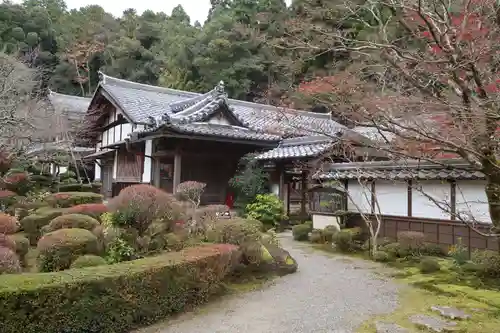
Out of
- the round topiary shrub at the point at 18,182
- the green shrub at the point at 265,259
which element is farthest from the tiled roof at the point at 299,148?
the round topiary shrub at the point at 18,182

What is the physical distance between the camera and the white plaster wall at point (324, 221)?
1268 centimetres

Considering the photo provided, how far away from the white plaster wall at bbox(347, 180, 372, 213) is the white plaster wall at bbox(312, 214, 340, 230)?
2.05 feet

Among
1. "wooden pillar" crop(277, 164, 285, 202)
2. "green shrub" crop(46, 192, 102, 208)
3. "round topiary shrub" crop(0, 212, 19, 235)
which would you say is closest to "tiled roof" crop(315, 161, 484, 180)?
"wooden pillar" crop(277, 164, 285, 202)

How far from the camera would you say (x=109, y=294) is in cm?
527

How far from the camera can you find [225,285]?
24.5 feet

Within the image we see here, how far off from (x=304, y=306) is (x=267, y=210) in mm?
7840

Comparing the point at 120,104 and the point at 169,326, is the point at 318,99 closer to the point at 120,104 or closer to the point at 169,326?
the point at 169,326

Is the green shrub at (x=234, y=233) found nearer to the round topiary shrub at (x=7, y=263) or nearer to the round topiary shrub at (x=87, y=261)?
the round topiary shrub at (x=87, y=261)

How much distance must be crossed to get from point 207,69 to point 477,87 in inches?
1223

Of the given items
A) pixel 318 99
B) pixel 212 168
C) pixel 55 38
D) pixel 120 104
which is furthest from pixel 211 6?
pixel 318 99

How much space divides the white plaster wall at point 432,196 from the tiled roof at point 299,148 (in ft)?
13.2

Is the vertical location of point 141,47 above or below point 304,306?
above

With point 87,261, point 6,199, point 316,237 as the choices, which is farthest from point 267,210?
point 6,199

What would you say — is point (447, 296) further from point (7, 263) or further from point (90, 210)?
point (90, 210)
